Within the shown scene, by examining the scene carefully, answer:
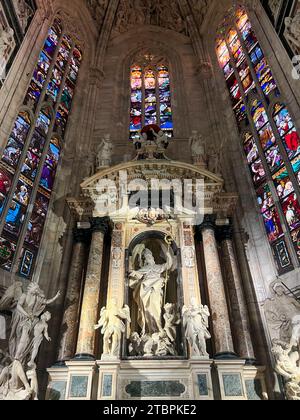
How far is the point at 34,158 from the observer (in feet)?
37.9

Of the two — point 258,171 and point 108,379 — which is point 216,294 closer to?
point 108,379

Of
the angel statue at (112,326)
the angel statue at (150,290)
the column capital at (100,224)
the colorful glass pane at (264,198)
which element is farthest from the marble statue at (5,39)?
the colorful glass pane at (264,198)

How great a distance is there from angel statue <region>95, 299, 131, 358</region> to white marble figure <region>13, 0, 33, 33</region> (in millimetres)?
10197

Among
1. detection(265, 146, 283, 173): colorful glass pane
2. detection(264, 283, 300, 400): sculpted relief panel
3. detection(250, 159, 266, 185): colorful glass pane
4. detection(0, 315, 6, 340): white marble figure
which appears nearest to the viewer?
detection(264, 283, 300, 400): sculpted relief panel

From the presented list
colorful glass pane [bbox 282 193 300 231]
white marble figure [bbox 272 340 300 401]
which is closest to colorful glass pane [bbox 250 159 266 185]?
colorful glass pane [bbox 282 193 300 231]

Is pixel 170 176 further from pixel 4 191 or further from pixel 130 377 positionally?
pixel 130 377

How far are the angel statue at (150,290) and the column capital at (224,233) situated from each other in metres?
1.70

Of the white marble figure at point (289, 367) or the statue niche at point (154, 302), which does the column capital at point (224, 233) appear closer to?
the statue niche at point (154, 302)

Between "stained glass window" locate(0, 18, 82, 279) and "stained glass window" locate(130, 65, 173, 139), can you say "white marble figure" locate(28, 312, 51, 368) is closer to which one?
"stained glass window" locate(0, 18, 82, 279)

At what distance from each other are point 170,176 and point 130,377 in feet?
18.9

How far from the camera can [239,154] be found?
1277 centimetres

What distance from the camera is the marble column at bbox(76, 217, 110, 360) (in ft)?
27.0

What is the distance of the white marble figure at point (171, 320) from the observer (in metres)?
8.61
